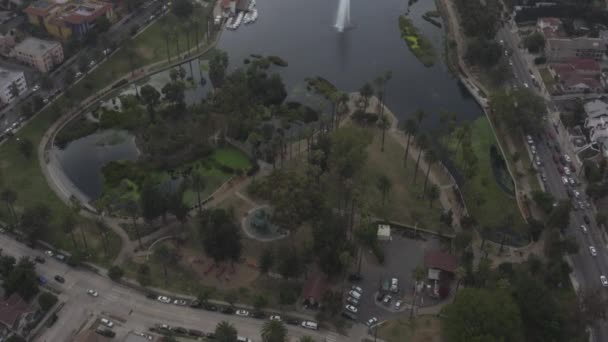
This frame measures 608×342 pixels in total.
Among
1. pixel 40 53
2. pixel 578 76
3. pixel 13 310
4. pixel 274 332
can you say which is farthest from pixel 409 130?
pixel 40 53

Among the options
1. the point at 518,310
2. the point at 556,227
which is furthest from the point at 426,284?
the point at 556,227

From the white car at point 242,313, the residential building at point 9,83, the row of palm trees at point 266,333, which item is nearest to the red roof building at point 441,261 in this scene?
the row of palm trees at point 266,333

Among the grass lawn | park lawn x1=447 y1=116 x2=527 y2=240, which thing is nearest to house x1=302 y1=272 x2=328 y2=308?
the grass lawn

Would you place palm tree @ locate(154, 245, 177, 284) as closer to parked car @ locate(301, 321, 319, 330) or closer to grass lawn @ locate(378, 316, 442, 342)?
parked car @ locate(301, 321, 319, 330)

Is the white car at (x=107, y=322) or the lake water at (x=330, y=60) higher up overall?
the lake water at (x=330, y=60)

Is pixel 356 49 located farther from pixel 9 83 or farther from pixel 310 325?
pixel 310 325

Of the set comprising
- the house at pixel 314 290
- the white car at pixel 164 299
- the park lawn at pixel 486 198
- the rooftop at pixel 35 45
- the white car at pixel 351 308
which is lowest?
the white car at pixel 164 299

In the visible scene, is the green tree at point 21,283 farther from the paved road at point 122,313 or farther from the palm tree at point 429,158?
the palm tree at point 429,158
